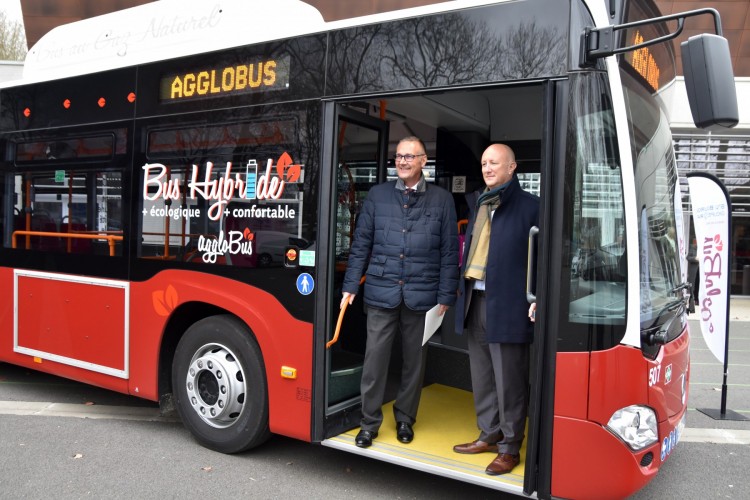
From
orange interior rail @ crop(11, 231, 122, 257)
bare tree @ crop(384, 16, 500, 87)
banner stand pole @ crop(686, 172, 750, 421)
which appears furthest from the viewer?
banner stand pole @ crop(686, 172, 750, 421)

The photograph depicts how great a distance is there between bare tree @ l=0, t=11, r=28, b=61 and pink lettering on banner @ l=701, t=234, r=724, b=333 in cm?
2424

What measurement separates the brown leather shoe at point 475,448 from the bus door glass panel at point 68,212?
279 centimetres

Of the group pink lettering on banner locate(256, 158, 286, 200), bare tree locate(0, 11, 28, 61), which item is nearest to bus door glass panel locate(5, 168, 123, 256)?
pink lettering on banner locate(256, 158, 286, 200)

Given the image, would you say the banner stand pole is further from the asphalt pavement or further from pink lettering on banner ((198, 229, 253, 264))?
pink lettering on banner ((198, 229, 253, 264))

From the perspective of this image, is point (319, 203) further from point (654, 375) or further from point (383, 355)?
point (654, 375)

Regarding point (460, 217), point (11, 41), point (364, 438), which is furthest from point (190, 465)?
point (11, 41)

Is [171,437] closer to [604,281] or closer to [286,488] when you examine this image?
[286,488]

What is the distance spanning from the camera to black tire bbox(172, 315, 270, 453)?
13.3 ft

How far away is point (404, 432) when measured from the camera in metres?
3.89

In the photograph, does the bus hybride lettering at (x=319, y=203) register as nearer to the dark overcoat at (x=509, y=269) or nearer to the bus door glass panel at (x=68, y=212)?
the bus door glass panel at (x=68, y=212)

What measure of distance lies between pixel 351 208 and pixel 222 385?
146 cm

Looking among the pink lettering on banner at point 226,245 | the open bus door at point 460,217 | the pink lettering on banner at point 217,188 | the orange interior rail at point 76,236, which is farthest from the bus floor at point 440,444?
the orange interior rail at point 76,236

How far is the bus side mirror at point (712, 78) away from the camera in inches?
105

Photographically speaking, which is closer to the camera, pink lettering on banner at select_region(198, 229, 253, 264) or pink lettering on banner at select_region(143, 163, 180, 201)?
pink lettering on banner at select_region(198, 229, 253, 264)
